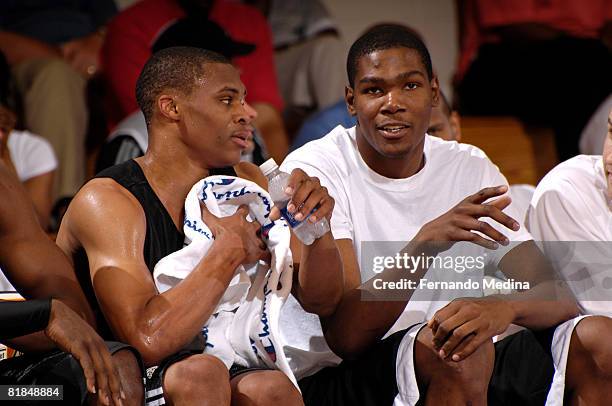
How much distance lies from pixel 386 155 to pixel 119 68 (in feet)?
5.59

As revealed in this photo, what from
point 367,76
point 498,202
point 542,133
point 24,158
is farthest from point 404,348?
point 542,133

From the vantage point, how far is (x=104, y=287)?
7.67ft

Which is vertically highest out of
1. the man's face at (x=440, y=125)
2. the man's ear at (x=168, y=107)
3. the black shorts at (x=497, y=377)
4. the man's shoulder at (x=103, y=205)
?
the man's ear at (x=168, y=107)

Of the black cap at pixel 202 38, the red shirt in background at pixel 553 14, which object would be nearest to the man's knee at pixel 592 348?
the black cap at pixel 202 38

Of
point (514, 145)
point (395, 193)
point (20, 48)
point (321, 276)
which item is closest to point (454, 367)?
point (321, 276)

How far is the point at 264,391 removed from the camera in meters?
2.25

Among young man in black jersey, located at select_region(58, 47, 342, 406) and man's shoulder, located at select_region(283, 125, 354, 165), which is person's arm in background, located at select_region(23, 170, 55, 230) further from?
man's shoulder, located at select_region(283, 125, 354, 165)

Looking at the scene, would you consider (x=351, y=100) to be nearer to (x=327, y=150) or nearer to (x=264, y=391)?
(x=327, y=150)

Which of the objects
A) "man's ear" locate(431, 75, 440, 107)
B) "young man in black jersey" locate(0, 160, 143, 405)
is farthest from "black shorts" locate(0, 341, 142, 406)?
"man's ear" locate(431, 75, 440, 107)

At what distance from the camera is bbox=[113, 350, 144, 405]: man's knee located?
2.16 metres

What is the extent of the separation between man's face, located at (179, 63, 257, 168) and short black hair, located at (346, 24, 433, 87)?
1.16 ft

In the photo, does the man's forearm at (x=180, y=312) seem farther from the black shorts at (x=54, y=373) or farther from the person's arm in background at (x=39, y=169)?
the person's arm in background at (x=39, y=169)

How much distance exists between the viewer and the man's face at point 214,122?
2654 millimetres

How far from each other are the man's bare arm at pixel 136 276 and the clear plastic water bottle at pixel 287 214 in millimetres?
135
